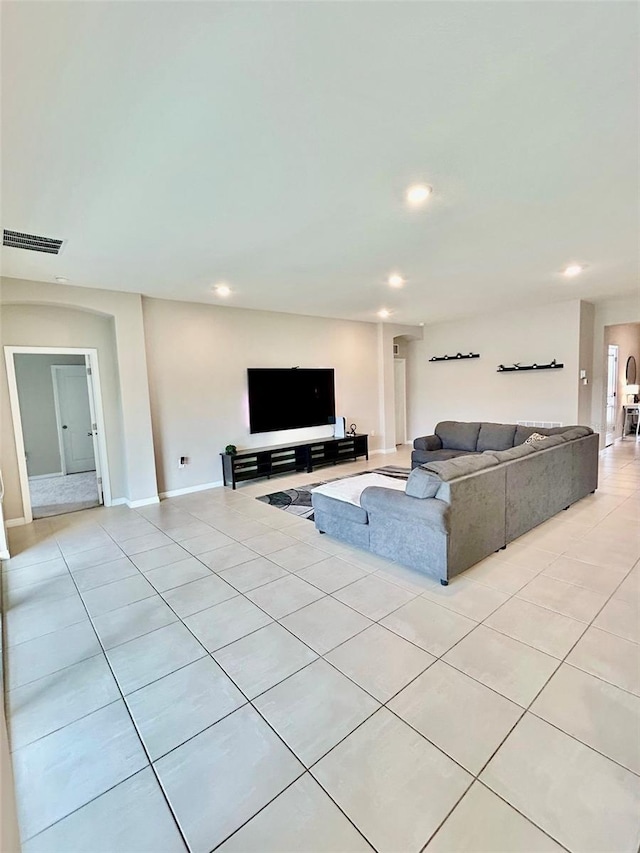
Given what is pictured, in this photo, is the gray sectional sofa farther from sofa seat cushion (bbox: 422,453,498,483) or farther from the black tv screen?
the black tv screen

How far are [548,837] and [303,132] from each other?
3022mm

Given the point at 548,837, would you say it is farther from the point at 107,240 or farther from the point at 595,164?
the point at 107,240

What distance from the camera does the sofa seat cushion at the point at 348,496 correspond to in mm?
3516

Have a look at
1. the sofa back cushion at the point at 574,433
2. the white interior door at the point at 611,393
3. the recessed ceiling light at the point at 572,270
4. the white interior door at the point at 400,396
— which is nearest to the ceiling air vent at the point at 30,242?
the recessed ceiling light at the point at 572,270

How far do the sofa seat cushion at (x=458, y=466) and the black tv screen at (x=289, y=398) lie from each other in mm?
3773

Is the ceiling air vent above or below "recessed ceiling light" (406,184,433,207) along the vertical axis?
above

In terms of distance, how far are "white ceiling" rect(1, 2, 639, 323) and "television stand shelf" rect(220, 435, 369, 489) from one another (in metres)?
3.08

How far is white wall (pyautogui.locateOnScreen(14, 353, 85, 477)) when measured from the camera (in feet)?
22.8

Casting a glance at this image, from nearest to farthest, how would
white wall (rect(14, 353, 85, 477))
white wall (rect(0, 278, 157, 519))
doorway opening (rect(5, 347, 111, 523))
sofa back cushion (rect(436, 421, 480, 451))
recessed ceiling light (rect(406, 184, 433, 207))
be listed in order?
recessed ceiling light (rect(406, 184, 433, 207)), white wall (rect(0, 278, 157, 519)), sofa back cushion (rect(436, 421, 480, 451)), doorway opening (rect(5, 347, 111, 523)), white wall (rect(14, 353, 85, 477))

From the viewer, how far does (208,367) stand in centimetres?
587

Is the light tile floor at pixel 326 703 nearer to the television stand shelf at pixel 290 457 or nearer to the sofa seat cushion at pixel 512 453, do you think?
the sofa seat cushion at pixel 512 453

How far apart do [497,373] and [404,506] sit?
5.71 meters

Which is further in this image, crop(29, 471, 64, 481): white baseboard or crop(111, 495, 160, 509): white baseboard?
crop(29, 471, 64, 481): white baseboard

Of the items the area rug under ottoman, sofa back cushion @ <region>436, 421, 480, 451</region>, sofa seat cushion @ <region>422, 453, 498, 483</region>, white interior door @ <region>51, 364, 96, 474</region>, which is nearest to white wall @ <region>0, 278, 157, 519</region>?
the area rug under ottoman
